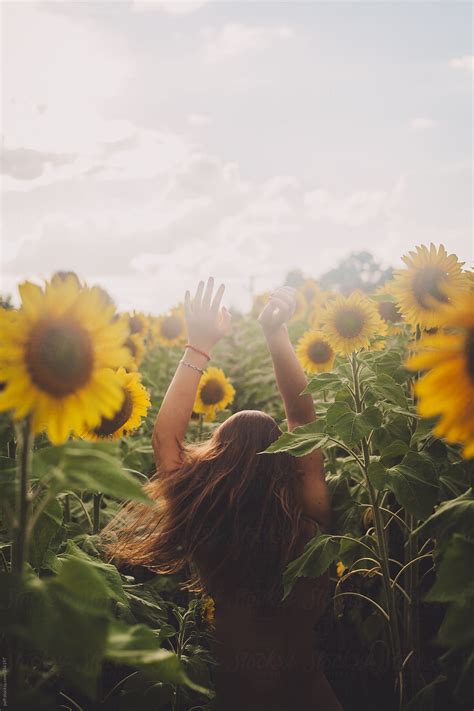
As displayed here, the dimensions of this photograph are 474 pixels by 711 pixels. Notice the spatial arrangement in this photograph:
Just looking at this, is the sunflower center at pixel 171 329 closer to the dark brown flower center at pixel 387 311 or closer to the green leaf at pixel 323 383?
the dark brown flower center at pixel 387 311

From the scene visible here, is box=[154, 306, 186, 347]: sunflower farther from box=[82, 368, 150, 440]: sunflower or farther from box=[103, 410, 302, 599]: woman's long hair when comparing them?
box=[103, 410, 302, 599]: woman's long hair

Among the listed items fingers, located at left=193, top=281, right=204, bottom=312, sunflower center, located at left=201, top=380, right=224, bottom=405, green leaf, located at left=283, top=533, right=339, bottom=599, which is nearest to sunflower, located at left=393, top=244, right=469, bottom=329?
fingers, located at left=193, top=281, right=204, bottom=312

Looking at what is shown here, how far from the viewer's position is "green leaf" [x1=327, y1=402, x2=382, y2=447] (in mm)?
2197

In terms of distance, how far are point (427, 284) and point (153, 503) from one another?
2.02 m

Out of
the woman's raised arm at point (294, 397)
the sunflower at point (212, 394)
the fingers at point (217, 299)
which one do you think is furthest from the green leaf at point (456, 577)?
the sunflower at point (212, 394)

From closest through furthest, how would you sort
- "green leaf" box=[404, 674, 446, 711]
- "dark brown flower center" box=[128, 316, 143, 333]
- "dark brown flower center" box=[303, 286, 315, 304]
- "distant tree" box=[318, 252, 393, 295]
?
"green leaf" box=[404, 674, 446, 711]
"dark brown flower center" box=[128, 316, 143, 333]
"dark brown flower center" box=[303, 286, 315, 304]
"distant tree" box=[318, 252, 393, 295]

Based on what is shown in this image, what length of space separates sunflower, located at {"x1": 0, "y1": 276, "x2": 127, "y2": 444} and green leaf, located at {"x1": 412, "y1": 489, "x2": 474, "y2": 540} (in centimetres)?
102

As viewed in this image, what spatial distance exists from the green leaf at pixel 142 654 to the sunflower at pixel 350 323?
214 centimetres

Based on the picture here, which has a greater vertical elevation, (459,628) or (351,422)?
(351,422)

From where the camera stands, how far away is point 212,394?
181 inches

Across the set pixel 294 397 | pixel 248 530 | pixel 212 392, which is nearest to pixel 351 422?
pixel 294 397

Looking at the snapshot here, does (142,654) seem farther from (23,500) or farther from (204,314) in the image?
(204,314)

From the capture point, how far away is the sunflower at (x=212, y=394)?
4.54 meters

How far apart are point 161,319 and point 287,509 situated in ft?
18.0
